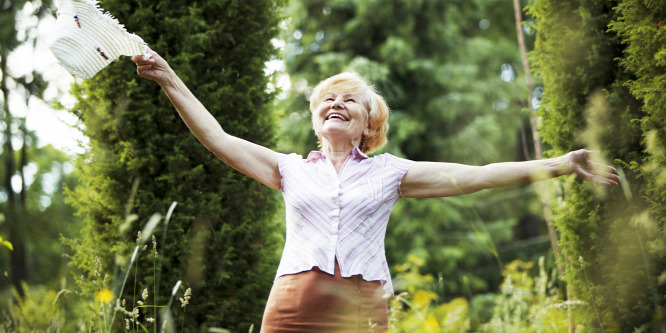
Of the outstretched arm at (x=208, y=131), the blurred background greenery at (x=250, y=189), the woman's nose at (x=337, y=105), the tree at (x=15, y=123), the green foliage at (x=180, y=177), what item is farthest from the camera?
the tree at (x=15, y=123)

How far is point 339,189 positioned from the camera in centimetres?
198

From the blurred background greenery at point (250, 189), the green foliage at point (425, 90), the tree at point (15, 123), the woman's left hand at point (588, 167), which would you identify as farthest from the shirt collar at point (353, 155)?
the tree at point (15, 123)

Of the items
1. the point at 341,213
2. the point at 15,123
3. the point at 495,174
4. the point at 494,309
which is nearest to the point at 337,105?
the point at 341,213

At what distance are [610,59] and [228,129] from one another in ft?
7.31

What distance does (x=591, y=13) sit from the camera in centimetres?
286

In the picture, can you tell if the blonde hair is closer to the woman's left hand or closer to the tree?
the woman's left hand

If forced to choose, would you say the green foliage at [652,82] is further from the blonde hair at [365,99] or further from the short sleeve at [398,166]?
the blonde hair at [365,99]

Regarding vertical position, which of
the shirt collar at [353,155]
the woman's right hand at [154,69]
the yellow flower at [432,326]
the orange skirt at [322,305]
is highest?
the woman's right hand at [154,69]

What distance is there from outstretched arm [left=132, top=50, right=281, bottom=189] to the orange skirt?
0.50 meters

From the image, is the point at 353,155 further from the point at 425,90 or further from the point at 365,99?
the point at 425,90

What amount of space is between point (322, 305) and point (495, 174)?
829 millimetres

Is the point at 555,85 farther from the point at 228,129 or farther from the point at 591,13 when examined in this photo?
the point at 228,129

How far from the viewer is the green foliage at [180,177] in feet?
9.96

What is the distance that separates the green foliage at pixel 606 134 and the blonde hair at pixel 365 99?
40.0 inches
